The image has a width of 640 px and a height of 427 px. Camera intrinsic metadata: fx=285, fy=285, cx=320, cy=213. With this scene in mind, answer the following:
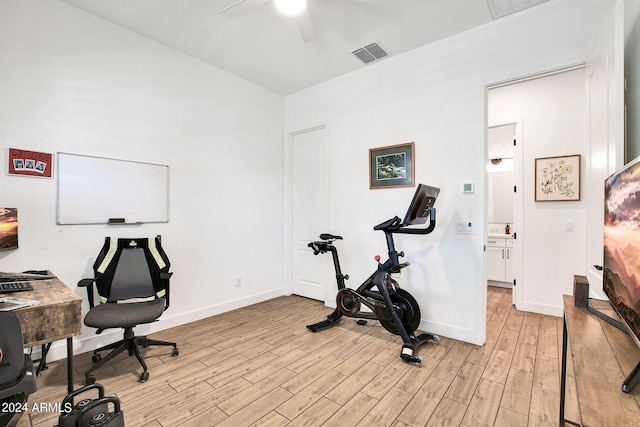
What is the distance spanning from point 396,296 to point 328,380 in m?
1.04

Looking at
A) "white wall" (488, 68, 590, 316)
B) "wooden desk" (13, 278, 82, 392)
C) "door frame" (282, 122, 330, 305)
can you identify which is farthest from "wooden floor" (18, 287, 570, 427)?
"door frame" (282, 122, 330, 305)

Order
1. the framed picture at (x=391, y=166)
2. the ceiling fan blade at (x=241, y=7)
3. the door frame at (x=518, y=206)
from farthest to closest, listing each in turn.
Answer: the door frame at (x=518, y=206)
the framed picture at (x=391, y=166)
the ceiling fan blade at (x=241, y=7)

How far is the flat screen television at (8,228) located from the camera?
209cm

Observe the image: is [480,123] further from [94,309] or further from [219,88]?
[94,309]

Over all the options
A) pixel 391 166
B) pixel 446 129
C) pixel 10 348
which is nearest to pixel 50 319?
pixel 10 348

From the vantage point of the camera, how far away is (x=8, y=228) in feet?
7.00

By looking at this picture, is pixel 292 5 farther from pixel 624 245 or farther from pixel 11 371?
pixel 11 371

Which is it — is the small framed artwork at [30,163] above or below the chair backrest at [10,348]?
above

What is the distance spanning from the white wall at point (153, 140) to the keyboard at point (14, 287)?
0.78 meters

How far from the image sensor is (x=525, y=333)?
296 cm

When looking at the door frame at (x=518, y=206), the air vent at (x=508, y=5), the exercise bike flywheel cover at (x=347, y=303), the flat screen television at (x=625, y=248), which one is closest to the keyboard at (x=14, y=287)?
the exercise bike flywheel cover at (x=347, y=303)

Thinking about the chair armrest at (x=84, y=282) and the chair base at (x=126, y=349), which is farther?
the chair armrest at (x=84, y=282)

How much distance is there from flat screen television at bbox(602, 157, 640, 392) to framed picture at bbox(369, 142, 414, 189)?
71.2 inches

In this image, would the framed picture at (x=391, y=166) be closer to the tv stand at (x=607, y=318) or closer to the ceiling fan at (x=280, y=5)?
the ceiling fan at (x=280, y=5)
